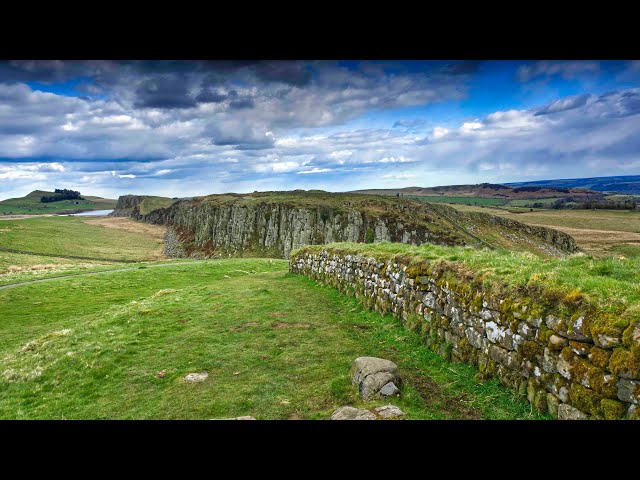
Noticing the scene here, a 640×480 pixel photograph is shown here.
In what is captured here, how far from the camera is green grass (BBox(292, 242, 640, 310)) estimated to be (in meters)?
6.50

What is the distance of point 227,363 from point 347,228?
273 ft

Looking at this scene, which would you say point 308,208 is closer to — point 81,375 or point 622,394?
point 81,375

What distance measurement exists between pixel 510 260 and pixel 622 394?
15.7 ft

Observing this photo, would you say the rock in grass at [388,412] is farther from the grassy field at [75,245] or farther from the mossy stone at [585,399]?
the grassy field at [75,245]

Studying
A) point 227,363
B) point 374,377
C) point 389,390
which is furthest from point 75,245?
point 389,390

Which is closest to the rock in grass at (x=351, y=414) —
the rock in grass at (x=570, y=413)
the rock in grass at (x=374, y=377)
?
the rock in grass at (x=374, y=377)

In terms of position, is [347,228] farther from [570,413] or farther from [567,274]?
[570,413]

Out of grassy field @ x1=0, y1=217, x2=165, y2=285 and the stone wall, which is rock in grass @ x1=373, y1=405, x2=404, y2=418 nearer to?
the stone wall

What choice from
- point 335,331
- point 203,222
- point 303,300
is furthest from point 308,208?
point 335,331

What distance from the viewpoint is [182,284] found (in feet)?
116

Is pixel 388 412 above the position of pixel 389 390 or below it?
above

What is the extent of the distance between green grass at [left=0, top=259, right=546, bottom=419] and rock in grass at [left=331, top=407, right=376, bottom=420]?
0.70 m

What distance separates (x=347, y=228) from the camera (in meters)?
94.8

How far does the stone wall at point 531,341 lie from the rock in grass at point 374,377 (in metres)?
2.22
